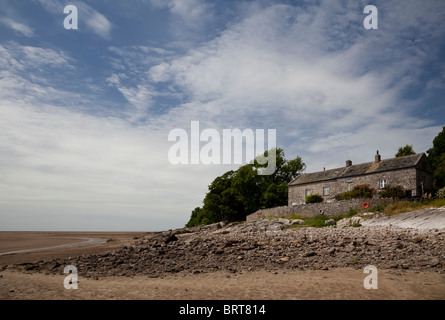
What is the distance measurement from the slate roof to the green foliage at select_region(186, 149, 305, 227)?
5406 millimetres

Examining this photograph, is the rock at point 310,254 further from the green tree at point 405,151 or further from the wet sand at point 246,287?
the green tree at point 405,151

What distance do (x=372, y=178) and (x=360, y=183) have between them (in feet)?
6.58

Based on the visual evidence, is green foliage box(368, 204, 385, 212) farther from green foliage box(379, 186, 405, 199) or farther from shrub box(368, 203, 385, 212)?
green foliage box(379, 186, 405, 199)

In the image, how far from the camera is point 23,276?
1147 cm

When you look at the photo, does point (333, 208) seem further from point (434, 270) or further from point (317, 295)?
point (317, 295)

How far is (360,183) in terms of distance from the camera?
149ft

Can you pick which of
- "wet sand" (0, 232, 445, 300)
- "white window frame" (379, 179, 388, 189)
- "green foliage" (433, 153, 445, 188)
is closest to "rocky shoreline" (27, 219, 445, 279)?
"wet sand" (0, 232, 445, 300)

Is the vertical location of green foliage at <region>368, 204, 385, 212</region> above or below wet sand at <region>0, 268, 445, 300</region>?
above

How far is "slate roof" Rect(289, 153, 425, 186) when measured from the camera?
4123cm

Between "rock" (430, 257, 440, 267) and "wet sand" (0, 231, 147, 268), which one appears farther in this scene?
"wet sand" (0, 231, 147, 268)

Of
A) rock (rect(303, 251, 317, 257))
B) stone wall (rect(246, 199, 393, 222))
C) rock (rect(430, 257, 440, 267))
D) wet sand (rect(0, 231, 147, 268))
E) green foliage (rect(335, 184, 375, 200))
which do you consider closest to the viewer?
rock (rect(430, 257, 440, 267))

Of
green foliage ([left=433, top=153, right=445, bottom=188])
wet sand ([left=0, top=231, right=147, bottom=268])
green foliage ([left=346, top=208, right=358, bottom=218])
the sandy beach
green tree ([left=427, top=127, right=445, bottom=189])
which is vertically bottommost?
wet sand ([left=0, top=231, right=147, bottom=268])

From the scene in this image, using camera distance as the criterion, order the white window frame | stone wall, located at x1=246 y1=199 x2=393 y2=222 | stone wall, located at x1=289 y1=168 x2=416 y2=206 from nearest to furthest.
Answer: stone wall, located at x1=246 y1=199 x2=393 y2=222 → stone wall, located at x1=289 y1=168 x2=416 y2=206 → the white window frame
